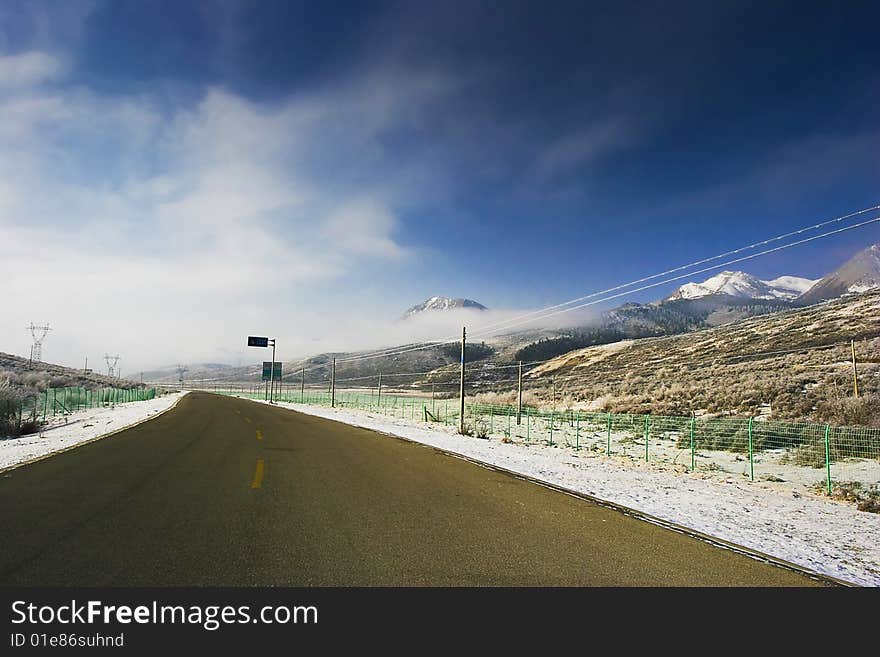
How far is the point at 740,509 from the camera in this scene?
31.5 ft

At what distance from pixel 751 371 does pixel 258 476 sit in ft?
116

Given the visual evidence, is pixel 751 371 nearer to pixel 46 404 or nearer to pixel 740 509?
pixel 740 509

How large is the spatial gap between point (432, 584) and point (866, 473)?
1550 cm

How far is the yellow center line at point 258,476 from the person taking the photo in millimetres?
9934

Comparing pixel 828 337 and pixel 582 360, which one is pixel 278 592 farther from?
pixel 582 360

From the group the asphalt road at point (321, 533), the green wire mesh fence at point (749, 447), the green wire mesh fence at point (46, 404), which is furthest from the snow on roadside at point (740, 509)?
the green wire mesh fence at point (46, 404)

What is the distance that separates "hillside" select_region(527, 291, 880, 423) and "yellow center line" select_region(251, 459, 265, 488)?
22070mm

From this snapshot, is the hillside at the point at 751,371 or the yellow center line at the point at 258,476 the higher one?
the hillside at the point at 751,371

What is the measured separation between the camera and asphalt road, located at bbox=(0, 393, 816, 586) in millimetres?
5172

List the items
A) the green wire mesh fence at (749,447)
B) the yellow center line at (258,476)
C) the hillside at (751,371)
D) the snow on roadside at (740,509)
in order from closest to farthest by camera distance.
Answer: the snow on roadside at (740,509) < the yellow center line at (258,476) < the green wire mesh fence at (749,447) < the hillside at (751,371)

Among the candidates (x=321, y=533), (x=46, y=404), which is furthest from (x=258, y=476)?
→ (x=46, y=404)

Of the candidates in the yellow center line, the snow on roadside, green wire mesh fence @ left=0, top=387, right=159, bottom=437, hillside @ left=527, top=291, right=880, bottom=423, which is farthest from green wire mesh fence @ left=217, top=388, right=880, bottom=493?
green wire mesh fence @ left=0, top=387, right=159, bottom=437

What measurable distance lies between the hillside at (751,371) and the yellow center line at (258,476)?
22070 millimetres

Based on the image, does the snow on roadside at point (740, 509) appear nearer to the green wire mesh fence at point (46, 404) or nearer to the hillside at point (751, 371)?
the hillside at point (751, 371)
